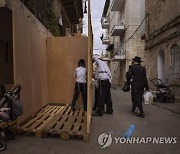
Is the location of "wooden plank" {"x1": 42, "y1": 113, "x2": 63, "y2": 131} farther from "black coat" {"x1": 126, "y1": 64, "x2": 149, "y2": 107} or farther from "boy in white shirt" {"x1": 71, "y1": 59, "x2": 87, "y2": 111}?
"black coat" {"x1": 126, "y1": 64, "x2": 149, "y2": 107}

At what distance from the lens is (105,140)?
6.09 m

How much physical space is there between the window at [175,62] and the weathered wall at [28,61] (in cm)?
770

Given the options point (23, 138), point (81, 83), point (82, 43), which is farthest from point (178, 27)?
point (23, 138)

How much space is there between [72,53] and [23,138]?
5.28 meters

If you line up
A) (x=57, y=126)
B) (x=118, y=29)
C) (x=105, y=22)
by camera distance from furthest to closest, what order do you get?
(x=105, y=22) < (x=118, y=29) < (x=57, y=126)

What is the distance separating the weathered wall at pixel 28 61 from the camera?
6621 millimetres

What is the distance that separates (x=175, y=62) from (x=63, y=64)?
7.07 metres

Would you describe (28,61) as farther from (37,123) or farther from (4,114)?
(4,114)

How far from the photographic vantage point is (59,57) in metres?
10.8

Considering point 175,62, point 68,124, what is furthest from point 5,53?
point 175,62

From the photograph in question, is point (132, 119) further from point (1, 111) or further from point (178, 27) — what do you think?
point (178, 27)

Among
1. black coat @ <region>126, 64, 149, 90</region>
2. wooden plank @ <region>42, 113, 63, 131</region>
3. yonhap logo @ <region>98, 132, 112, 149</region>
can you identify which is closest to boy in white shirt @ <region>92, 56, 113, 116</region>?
black coat @ <region>126, 64, 149, 90</region>

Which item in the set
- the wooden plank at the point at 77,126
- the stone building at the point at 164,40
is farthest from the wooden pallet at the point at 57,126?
the stone building at the point at 164,40

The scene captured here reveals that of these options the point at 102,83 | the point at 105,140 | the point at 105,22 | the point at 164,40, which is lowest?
the point at 105,140
